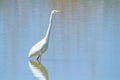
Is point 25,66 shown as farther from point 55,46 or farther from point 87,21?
point 87,21

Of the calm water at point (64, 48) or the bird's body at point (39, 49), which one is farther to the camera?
the bird's body at point (39, 49)

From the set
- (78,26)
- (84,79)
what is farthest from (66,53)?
(78,26)

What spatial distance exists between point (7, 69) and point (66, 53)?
99 centimetres

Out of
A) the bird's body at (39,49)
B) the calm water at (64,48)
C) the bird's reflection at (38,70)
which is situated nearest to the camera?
the bird's reflection at (38,70)

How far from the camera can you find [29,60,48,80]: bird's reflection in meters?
5.84

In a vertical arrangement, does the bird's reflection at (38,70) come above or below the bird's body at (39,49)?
below

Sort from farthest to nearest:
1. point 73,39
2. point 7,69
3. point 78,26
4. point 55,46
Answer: point 78,26 < point 73,39 < point 55,46 < point 7,69

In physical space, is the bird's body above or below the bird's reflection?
above

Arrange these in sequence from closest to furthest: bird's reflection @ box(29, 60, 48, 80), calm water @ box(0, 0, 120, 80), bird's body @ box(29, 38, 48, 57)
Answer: bird's reflection @ box(29, 60, 48, 80) < calm water @ box(0, 0, 120, 80) < bird's body @ box(29, 38, 48, 57)

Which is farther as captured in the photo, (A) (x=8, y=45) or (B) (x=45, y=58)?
(A) (x=8, y=45)

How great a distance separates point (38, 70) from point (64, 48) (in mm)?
1123

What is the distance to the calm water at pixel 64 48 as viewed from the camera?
598 centimetres

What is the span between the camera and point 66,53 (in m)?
6.96

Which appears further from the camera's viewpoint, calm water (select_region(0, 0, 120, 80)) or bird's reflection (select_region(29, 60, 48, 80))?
calm water (select_region(0, 0, 120, 80))
